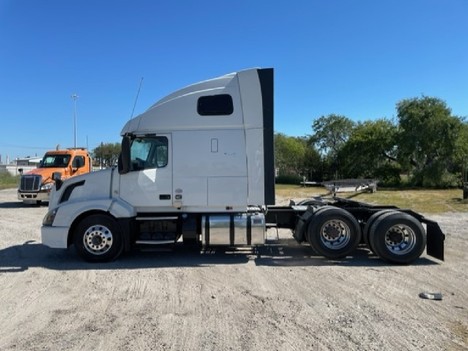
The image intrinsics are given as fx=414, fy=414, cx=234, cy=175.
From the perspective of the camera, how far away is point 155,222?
859cm

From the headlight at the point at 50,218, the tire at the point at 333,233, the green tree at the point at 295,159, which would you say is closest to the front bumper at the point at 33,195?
the headlight at the point at 50,218

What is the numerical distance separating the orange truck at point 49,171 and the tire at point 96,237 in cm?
1280

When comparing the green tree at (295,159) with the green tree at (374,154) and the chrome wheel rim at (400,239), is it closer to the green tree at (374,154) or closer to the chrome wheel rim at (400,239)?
the green tree at (374,154)

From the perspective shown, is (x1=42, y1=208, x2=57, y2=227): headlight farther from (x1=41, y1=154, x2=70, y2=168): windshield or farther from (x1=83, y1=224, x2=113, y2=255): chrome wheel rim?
(x1=41, y1=154, x2=70, y2=168): windshield

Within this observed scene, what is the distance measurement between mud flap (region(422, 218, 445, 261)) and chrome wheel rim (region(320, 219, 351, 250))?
160 centimetres

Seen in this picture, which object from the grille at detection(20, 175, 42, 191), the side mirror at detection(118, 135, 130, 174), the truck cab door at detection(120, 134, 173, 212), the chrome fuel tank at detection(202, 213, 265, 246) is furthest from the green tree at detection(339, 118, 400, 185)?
the side mirror at detection(118, 135, 130, 174)

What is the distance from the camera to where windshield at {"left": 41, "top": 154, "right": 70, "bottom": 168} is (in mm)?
21031

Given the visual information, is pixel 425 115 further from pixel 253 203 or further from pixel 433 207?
pixel 253 203

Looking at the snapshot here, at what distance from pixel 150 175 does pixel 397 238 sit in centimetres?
512

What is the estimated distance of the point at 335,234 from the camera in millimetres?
8445

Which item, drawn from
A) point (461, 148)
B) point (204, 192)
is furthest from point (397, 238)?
point (461, 148)

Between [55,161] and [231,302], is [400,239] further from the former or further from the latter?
[55,161]

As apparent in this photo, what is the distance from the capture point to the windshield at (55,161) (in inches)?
828

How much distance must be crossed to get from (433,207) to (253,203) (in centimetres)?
1388
